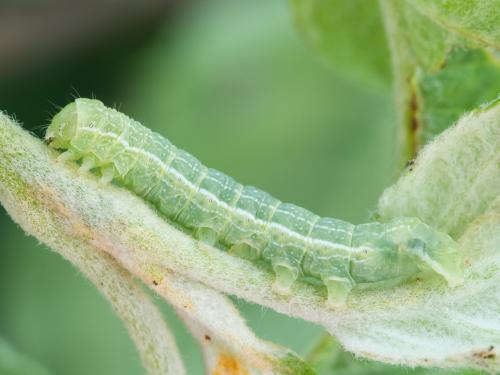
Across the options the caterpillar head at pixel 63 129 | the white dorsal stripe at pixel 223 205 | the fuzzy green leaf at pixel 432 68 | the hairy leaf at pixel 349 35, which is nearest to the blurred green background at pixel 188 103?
the hairy leaf at pixel 349 35

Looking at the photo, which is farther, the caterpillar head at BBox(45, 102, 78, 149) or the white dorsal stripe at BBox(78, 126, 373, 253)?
the white dorsal stripe at BBox(78, 126, 373, 253)

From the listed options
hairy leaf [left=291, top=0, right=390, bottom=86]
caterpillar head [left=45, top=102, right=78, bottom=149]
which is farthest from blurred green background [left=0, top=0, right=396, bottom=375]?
caterpillar head [left=45, top=102, right=78, bottom=149]

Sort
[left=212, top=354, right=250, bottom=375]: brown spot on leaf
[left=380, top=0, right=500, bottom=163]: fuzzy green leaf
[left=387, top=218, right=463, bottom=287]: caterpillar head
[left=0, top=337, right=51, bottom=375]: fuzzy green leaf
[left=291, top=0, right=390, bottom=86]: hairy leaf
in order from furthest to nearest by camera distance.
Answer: [left=291, top=0, right=390, bottom=86]: hairy leaf < [left=0, top=337, right=51, bottom=375]: fuzzy green leaf < [left=380, top=0, right=500, bottom=163]: fuzzy green leaf < [left=387, top=218, right=463, bottom=287]: caterpillar head < [left=212, top=354, right=250, bottom=375]: brown spot on leaf

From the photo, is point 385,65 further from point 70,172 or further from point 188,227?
point 70,172

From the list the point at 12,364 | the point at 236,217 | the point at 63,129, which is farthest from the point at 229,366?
the point at 12,364

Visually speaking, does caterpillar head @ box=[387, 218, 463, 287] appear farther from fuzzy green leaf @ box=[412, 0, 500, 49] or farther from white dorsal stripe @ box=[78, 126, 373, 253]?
fuzzy green leaf @ box=[412, 0, 500, 49]

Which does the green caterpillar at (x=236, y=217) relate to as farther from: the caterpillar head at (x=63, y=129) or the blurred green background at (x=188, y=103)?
the blurred green background at (x=188, y=103)
